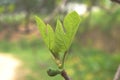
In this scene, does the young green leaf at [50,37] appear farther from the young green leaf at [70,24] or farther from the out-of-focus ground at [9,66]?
the out-of-focus ground at [9,66]

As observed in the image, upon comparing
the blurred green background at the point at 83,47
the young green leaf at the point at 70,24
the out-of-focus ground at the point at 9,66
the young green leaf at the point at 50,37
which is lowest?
the out-of-focus ground at the point at 9,66

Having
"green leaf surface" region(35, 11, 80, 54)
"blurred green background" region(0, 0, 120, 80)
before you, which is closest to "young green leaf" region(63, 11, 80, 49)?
"green leaf surface" region(35, 11, 80, 54)

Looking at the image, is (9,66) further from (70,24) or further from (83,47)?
(70,24)

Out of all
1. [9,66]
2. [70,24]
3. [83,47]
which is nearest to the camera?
[70,24]

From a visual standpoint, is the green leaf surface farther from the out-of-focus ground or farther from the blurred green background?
the out-of-focus ground

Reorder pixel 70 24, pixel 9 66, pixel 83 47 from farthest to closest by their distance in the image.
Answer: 1. pixel 9 66
2. pixel 83 47
3. pixel 70 24

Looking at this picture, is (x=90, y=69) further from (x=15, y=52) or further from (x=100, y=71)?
(x=15, y=52)

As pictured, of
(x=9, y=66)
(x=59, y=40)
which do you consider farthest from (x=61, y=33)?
(x=9, y=66)

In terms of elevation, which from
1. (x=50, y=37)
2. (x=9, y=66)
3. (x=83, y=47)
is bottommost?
(x=9, y=66)

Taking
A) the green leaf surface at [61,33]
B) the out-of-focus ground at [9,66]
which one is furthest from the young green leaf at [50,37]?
the out-of-focus ground at [9,66]

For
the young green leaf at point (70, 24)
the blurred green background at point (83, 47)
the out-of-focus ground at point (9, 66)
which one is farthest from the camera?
the out-of-focus ground at point (9, 66)

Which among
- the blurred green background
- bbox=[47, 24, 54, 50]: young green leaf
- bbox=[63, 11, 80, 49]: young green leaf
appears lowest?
the blurred green background
